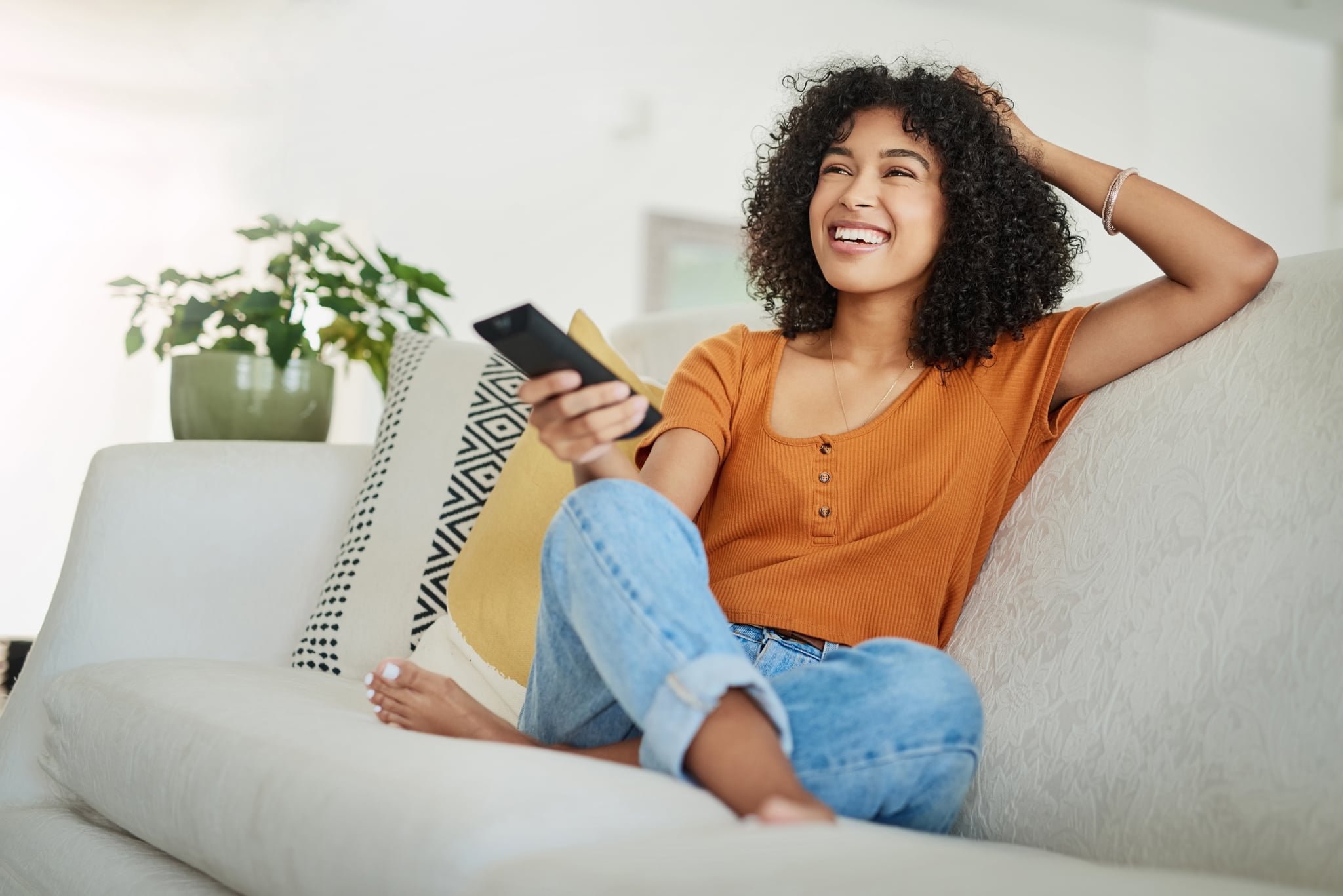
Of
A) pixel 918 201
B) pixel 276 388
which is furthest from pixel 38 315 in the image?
pixel 918 201

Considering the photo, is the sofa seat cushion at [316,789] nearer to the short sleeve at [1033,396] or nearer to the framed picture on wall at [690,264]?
the short sleeve at [1033,396]

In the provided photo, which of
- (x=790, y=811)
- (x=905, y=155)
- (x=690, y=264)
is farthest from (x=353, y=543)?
(x=690, y=264)

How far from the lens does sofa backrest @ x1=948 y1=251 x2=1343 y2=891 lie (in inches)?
33.6

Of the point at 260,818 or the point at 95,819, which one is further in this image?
the point at 95,819

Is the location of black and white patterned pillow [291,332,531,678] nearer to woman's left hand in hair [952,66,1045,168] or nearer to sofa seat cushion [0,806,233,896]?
sofa seat cushion [0,806,233,896]

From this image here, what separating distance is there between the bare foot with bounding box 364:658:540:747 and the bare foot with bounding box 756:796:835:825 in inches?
13.8

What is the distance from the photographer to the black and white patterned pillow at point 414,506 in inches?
59.5

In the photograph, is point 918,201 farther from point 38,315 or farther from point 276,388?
point 38,315

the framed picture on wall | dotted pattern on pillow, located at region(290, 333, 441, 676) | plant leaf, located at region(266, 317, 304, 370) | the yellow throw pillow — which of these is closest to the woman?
the yellow throw pillow

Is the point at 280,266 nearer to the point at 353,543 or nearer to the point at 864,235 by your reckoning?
the point at 353,543

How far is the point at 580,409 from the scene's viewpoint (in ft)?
3.05

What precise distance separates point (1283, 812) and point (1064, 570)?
0.34m

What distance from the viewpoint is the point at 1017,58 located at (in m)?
5.89

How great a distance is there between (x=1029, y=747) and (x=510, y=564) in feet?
2.17
